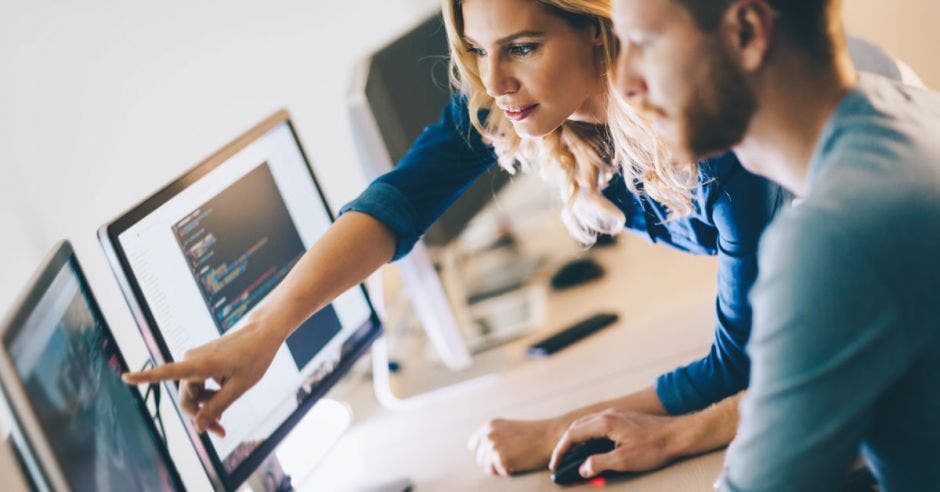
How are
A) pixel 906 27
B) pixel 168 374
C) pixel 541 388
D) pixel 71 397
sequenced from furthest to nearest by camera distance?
pixel 906 27 < pixel 541 388 < pixel 168 374 < pixel 71 397

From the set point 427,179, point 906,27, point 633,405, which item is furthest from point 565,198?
point 906,27

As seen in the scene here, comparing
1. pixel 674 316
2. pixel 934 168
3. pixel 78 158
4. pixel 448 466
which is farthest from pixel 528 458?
pixel 78 158

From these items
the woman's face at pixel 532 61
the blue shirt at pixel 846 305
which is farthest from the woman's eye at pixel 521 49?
the blue shirt at pixel 846 305

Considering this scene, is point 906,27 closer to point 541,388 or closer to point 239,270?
point 541,388

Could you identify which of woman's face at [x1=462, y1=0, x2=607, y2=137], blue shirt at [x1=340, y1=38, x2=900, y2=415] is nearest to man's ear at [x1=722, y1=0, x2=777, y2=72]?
blue shirt at [x1=340, y1=38, x2=900, y2=415]

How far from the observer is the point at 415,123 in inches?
77.2

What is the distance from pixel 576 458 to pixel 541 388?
0.35 m

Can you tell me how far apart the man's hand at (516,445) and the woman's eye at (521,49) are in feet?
1.72

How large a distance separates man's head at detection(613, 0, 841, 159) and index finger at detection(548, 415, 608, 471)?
0.58m

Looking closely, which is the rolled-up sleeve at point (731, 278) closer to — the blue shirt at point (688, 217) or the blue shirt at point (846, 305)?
the blue shirt at point (688, 217)

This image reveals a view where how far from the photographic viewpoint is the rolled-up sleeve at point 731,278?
4.09ft

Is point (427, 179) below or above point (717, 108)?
below

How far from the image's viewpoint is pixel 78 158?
1658 millimetres

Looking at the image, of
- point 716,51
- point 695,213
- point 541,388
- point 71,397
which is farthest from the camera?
point 541,388
